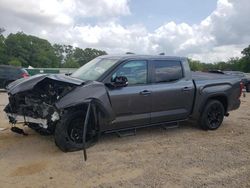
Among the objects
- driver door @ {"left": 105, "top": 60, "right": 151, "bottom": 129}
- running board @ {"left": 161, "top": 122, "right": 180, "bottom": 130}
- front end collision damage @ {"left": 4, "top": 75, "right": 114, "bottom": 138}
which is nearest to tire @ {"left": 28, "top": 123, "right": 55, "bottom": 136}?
front end collision damage @ {"left": 4, "top": 75, "right": 114, "bottom": 138}

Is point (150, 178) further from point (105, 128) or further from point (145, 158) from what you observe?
point (105, 128)

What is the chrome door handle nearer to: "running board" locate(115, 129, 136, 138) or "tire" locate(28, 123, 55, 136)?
"running board" locate(115, 129, 136, 138)

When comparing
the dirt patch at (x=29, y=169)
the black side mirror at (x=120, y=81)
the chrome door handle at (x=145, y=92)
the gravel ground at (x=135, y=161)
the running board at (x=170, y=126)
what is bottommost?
the gravel ground at (x=135, y=161)

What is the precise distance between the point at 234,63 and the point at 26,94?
80952mm

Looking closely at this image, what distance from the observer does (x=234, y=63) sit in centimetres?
8281

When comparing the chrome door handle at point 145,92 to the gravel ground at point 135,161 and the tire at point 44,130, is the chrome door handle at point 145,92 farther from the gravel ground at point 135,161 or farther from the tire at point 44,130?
the tire at point 44,130

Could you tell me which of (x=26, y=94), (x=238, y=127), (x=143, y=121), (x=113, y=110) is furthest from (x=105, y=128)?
(x=238, y=127)

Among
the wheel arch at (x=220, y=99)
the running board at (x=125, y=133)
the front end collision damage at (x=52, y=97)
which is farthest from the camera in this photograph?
the wheel arch at (x=220, y=99)

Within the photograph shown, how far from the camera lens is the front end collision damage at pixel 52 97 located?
20.5 ft

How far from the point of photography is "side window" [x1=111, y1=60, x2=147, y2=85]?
23.3ft

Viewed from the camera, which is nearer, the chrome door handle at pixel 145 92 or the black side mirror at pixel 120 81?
the black side mirror at pixel 120 81

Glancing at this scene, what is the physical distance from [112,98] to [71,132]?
99cm

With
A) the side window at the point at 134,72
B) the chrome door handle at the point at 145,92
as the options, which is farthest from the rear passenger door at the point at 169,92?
the side window at the point at 134,72

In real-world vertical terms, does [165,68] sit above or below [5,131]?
above
